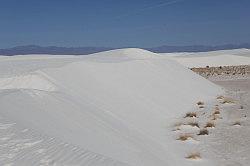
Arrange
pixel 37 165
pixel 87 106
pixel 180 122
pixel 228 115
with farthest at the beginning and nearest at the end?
pixel 228 115 → pixel 180 122 → pixel 87 106 → pixel 37 165

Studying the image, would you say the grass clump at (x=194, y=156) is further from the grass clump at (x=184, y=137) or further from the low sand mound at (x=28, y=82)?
the low sand mound at (x=28, y=82)

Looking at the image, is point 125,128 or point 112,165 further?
point 125,128

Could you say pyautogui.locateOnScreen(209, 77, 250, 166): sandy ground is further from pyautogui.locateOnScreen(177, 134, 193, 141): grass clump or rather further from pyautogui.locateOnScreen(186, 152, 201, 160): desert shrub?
pyautogui.locateOnScreen(177, 134, 193, 141): grass clump

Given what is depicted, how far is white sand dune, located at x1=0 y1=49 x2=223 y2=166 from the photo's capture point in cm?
983

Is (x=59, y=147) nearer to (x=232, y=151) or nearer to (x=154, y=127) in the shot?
(x=232, y=151)

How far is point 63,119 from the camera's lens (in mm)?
13227

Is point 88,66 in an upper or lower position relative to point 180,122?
upper

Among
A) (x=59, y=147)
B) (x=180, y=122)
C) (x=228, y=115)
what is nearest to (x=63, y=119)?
(x=59, y=147)

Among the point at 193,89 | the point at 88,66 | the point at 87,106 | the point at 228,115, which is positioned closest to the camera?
the point at 87,106

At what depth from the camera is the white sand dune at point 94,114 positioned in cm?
983

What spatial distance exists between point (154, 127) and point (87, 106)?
2.49 meters

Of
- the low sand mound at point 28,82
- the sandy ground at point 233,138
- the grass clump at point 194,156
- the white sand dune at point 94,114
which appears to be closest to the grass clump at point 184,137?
the white sand dune at point 94,114

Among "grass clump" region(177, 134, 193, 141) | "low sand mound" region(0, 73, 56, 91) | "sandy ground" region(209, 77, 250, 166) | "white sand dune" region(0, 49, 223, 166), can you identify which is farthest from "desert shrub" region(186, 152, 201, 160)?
"low sand mound" region(0, 73, 56, 91)

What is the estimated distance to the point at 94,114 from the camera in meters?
15.5
